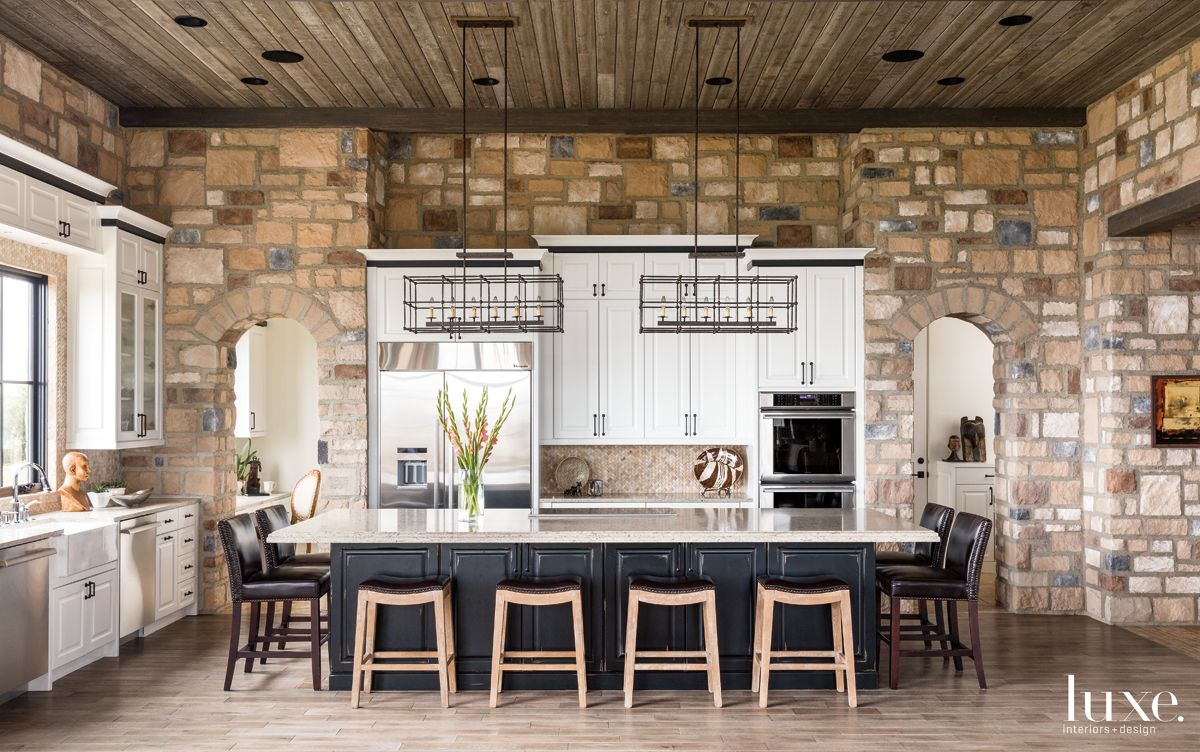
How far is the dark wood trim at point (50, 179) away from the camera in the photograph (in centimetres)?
546

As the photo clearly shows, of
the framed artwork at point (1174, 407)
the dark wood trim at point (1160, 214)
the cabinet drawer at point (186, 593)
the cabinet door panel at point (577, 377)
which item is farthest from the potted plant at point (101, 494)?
the framed artwork at point (1174, 407)

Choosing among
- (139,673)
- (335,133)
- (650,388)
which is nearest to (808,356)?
(650,388)

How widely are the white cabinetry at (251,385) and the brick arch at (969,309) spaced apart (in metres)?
5.93

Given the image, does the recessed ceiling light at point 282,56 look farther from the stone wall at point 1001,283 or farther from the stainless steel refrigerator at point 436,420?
the stone wall at point 1001,283

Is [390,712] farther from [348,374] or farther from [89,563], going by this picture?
[348,374]

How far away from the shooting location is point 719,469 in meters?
7.61

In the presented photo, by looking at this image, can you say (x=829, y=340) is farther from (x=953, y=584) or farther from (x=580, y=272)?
(x=953, y=584)

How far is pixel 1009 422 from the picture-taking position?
734 cm

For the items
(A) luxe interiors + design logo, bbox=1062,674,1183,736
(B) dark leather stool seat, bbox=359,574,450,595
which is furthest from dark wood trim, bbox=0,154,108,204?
(A) luxe interiors + design logo, bbox=1062,674,1183,736

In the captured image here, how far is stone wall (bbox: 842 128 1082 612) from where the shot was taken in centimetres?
727

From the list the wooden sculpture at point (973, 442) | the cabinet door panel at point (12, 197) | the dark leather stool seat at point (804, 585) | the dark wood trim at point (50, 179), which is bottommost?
the dark leather stool seat at point (804, 585)

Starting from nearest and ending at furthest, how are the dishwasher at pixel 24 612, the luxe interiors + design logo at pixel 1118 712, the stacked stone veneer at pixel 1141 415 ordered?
the luxe interiors + design logo at pixel 1118 712
the dishwasher at pixel 24 612
the stacked stone veneer at pixel 1141 415

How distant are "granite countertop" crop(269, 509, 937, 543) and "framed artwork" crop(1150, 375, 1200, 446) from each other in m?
2.62

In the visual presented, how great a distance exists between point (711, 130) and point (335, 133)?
2.86 meters
